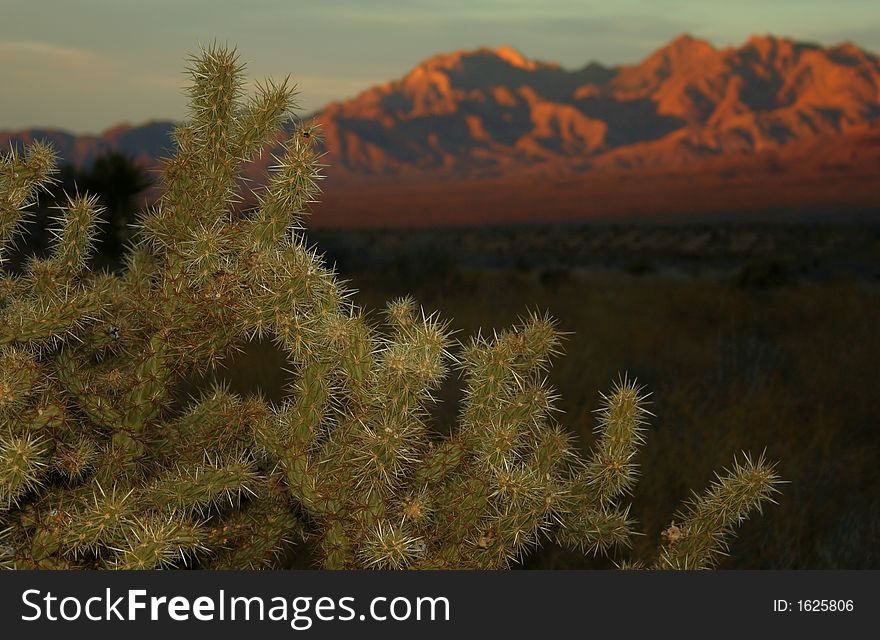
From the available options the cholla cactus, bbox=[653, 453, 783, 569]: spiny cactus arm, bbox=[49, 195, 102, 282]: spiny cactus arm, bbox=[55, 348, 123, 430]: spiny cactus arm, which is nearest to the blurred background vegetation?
bbox=[49, 195, 102, 282]: spiny cactus arm

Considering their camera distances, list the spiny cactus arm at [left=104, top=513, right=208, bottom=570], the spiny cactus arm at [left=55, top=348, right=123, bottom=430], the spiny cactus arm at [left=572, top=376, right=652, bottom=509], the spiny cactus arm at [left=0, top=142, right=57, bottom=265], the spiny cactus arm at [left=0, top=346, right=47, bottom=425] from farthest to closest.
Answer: the spiny cactus arm at [left=0, top=142, right=57, bottom=265], the spiny cactus arm at [left=572, top=376, right=652, bottom=509], the spiny cactus arm at [left=55, top=348, right=123, bottom=430], the spiny cactus arm at [left=0, top=346, right=47, bottom=425], the spiny cactus arm at [left=104, top=513, right=208, bottom=570]

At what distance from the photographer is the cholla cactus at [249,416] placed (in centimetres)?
276

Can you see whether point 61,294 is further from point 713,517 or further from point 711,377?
point 711,377

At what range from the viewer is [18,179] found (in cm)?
342

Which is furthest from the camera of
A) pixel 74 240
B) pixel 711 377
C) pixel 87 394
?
pixel 711 377

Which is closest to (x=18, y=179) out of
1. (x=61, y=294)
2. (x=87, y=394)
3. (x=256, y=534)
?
(x=61, y=294)

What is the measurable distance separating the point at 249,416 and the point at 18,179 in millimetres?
1200

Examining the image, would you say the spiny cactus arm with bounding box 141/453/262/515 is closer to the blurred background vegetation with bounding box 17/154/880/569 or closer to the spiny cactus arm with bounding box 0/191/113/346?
the spiny cactus arm with bounding box 0/191/113/346

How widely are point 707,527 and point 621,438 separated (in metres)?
0.44

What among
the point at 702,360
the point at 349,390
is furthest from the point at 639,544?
the point at 702,360

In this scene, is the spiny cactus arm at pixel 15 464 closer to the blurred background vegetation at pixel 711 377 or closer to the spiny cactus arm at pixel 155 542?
the spiny cactus arm at pixel 155 542

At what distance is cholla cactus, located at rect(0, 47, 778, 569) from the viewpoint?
9.04 feet

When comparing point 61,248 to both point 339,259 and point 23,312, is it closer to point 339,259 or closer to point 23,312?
point 23,312

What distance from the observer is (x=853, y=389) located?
32.0 ft
